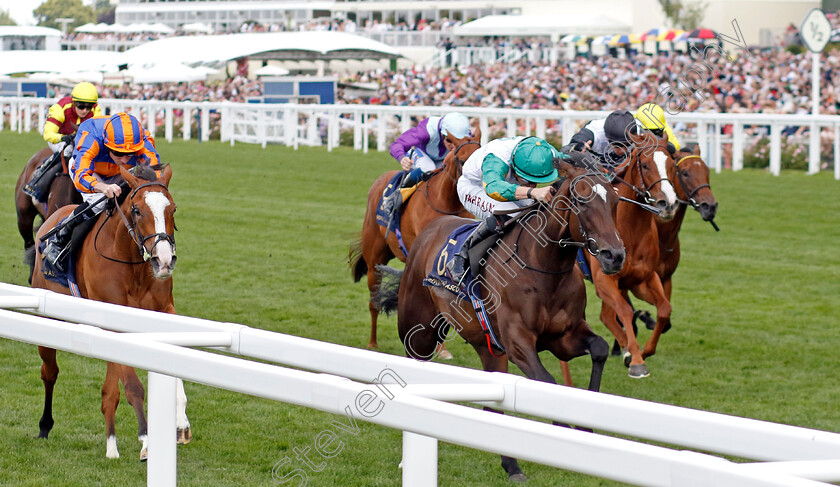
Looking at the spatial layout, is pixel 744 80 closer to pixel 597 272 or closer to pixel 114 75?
pixel 597 272

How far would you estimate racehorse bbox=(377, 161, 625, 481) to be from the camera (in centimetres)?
404

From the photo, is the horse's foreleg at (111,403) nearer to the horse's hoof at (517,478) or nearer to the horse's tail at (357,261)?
the horse's hoof at (517,478)

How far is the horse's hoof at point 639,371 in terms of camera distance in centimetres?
581

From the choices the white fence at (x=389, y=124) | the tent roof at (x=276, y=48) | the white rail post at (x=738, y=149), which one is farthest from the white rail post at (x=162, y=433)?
the tent roof at (x=276, y=48)

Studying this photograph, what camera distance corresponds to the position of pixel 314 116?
1889 cm

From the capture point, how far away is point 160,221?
14.1 ft

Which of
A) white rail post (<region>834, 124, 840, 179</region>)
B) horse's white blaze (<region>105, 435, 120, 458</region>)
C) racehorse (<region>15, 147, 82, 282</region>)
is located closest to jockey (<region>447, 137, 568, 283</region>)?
horse's white blaze (<region>105, 435, 120, 458</region>)

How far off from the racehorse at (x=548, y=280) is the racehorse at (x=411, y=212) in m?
1.38

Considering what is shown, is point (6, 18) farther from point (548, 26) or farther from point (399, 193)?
point (399, 193)

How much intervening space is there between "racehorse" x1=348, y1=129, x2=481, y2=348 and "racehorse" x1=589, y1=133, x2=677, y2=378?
87 centimetres

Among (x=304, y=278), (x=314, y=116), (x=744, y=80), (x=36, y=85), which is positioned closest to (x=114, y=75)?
(x=36, y=85)

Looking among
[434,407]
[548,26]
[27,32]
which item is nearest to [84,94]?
[434,407]

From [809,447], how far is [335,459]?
305 centimetres

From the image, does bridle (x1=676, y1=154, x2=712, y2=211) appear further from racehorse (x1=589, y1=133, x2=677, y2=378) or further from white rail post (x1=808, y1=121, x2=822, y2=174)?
white rail post (x1=808, y1=121, x2=822, y2=174)
